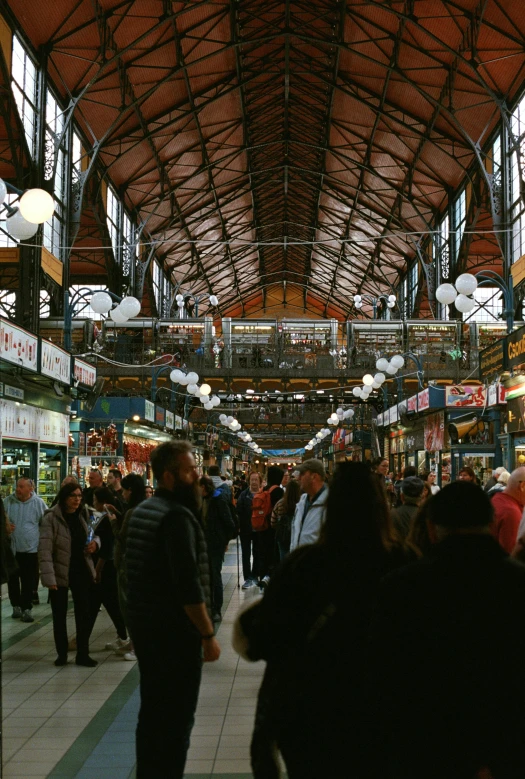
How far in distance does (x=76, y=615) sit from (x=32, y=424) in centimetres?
780

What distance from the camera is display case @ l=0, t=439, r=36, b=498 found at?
1352 centimetres

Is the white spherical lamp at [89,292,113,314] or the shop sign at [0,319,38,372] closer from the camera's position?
the shop sign at [0,319,38,372]

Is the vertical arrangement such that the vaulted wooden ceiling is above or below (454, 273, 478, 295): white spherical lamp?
above

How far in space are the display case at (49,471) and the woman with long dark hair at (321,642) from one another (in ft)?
44.3

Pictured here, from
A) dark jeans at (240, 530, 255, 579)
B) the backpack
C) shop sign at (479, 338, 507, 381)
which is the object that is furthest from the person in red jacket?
shop sign at (479, 338, 507, 381)

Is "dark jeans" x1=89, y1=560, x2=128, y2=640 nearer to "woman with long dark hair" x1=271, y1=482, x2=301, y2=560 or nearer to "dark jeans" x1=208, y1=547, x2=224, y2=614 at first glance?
"dark jeans" x1=208, y1=547, x2=224, y2=614

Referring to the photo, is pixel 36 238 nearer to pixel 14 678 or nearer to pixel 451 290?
pixel 451 290

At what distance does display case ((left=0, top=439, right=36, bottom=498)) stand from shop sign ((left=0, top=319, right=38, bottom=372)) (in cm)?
134

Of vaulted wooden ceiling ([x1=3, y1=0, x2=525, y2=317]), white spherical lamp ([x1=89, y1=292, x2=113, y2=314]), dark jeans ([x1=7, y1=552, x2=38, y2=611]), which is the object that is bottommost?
dark jeans ([x1=7, y1=552, x2=38, y2=611])

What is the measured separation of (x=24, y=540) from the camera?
1015cm

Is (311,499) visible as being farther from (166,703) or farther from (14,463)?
(14,463)

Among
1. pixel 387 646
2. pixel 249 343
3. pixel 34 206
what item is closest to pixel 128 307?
pixel 34 206

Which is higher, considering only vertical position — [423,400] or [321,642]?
[423,400]

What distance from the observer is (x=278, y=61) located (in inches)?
1259
